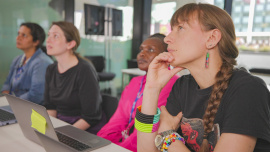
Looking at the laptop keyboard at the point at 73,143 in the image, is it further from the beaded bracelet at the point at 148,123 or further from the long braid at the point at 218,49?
the long braid at the point at 218,49

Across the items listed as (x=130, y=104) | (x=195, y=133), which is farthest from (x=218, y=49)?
(x=130, y=104)

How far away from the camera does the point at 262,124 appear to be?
0.89 meters

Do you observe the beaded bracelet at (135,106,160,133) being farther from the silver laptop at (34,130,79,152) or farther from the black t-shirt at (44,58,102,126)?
the black t-shirt at (44,58,102,126)

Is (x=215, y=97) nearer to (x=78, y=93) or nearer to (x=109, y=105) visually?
(x=109, y=105)

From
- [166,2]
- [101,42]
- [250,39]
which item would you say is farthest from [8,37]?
[250,39]

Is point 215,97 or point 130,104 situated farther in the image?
point 130,104

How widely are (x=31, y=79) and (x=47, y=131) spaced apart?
5.95ft

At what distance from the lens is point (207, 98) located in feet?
3.54

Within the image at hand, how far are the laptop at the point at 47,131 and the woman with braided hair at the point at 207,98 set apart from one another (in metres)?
0.24

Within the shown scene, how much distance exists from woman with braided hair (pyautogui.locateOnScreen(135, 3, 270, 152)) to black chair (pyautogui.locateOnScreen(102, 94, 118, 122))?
66 centimetres

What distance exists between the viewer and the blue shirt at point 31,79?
2.42 m

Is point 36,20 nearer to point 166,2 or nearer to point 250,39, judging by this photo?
point 166,2

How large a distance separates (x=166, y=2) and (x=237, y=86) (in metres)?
4.97

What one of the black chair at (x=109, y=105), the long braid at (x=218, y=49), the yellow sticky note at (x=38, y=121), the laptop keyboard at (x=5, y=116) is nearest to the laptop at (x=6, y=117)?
the laptop keyboard at (x=5, y=116)
